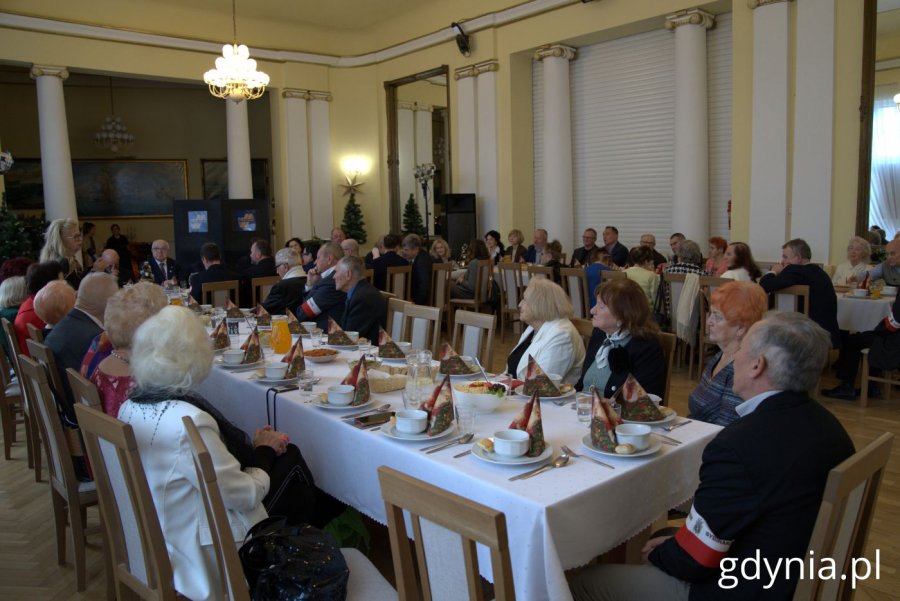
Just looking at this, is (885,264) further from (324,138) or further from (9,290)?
(324,138)

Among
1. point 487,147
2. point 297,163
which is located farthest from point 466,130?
point 297,163

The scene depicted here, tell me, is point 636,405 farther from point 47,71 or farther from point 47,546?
point 47,71

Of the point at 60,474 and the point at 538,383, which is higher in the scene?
the point at 538,383

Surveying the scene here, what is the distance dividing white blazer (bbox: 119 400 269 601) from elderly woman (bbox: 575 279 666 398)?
1600mm

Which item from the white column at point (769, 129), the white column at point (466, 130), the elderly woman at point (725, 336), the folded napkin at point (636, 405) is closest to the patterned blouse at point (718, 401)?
the elderly woman at point (725, 336)

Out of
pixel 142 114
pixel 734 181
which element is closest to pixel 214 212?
pixel 142 114

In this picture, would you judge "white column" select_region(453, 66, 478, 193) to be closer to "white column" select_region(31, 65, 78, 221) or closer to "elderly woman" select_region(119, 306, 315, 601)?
"white column" select_region(31, 65, 78, 221)

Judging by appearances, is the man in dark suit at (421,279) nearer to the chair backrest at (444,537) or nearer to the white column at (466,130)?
the white column at (466,130)

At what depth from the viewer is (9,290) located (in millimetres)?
4754

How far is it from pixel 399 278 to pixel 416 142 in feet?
23.0

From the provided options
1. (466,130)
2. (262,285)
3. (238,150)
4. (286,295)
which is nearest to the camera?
(286,295)

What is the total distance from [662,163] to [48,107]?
28.5 ft

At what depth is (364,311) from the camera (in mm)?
4840

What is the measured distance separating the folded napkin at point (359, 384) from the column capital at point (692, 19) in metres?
7.27
